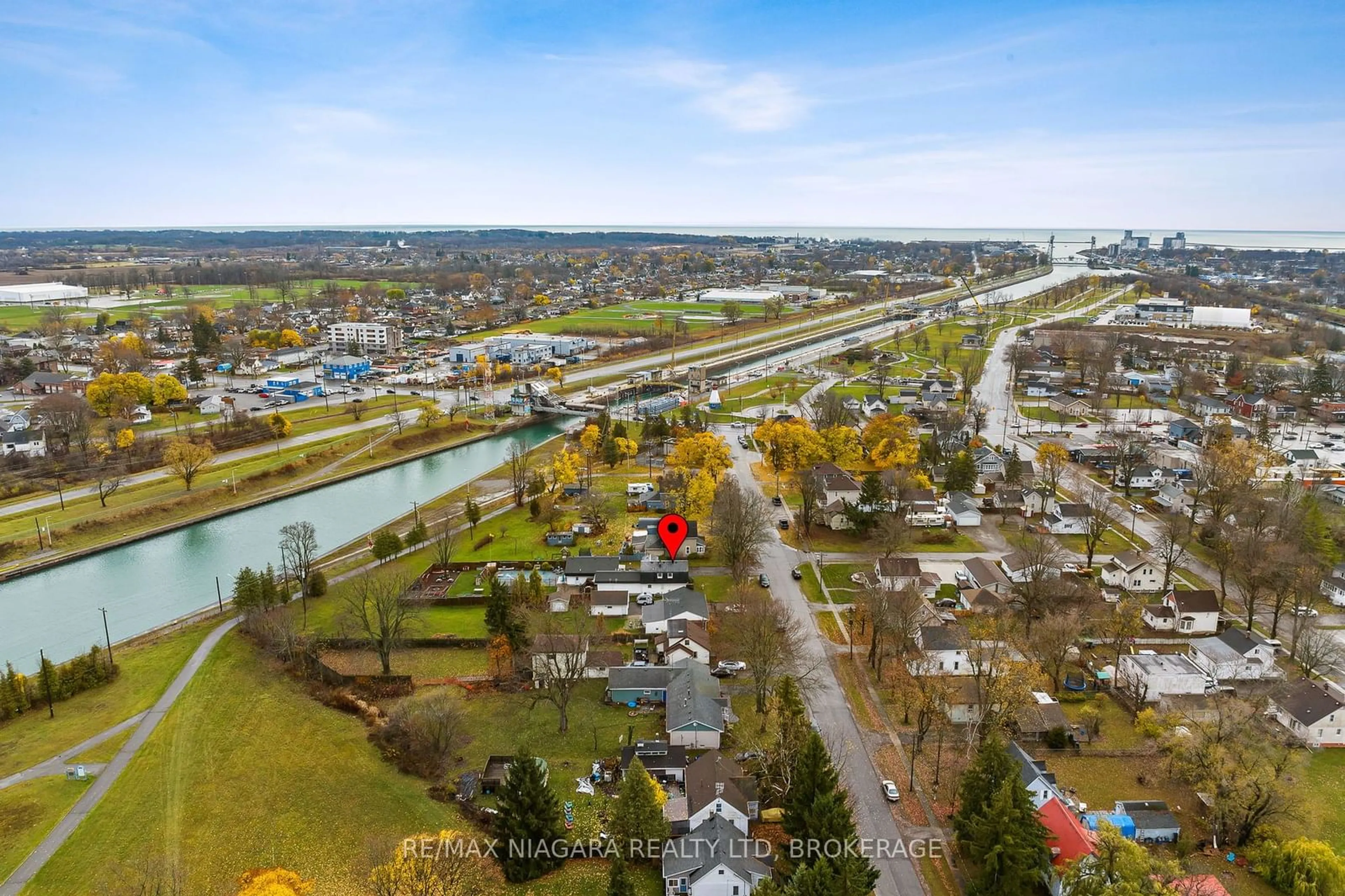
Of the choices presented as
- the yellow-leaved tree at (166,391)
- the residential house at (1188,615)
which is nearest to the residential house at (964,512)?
the residential house at (1188,615)

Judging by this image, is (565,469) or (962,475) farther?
Answer: (565,469)

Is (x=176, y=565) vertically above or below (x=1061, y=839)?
below

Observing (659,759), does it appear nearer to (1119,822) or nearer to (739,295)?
(1119,822)

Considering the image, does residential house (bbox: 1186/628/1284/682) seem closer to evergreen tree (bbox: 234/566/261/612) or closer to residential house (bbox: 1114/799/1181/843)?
residential house (bbox: 1114/799/1181/843)

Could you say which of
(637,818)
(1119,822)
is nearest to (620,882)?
(637,818)

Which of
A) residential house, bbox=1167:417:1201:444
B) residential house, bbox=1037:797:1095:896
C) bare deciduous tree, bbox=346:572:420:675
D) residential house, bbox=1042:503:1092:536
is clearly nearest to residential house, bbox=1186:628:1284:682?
residential house, bbox=1037:797:1095:896

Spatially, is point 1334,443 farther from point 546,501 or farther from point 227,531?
point 227,531
